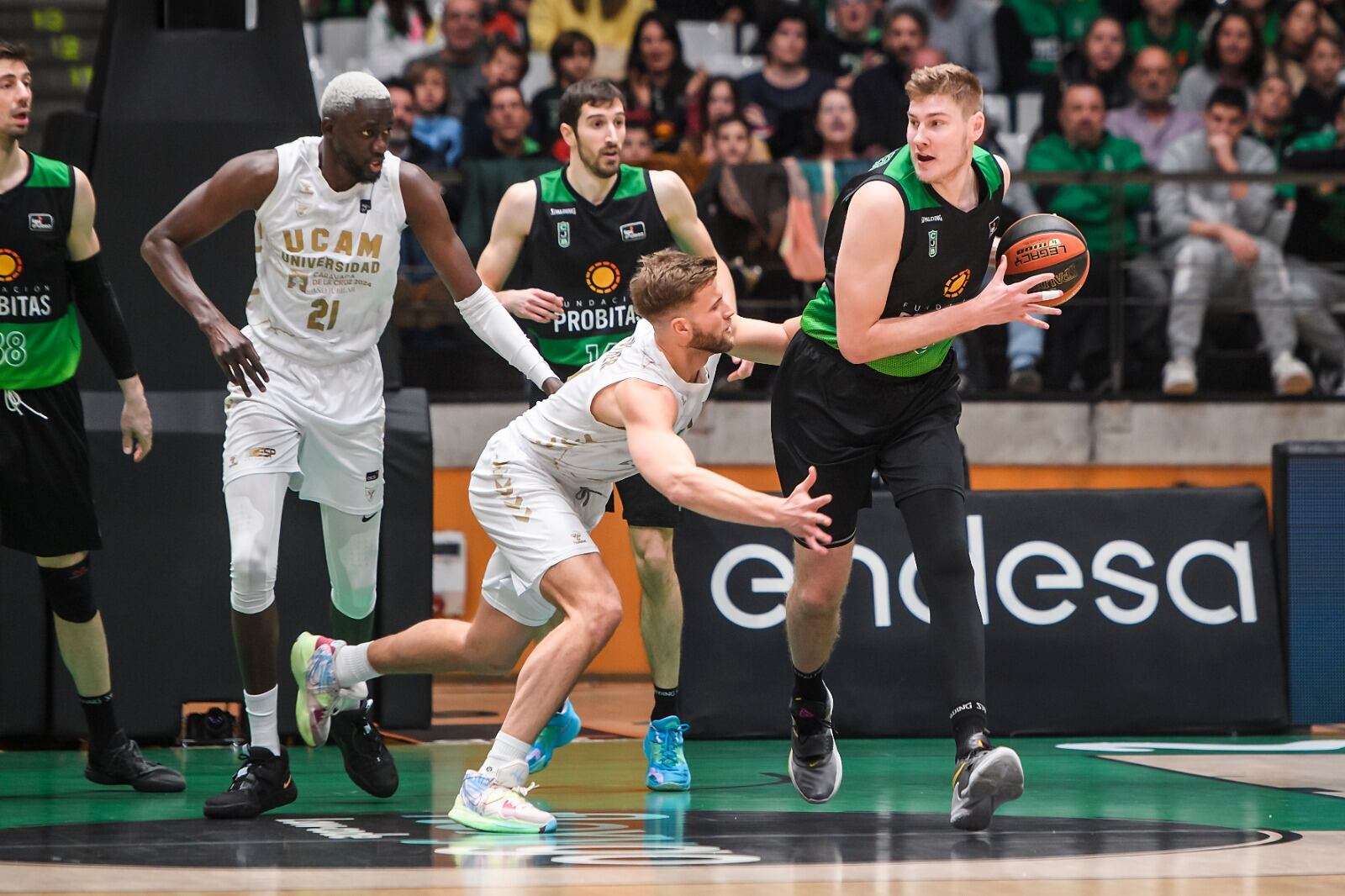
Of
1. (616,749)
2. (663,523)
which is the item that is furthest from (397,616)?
(663,523)

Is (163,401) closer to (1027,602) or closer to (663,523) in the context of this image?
(663,523)

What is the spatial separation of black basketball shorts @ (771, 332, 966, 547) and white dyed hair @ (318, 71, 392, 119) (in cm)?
164

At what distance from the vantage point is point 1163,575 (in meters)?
8.66

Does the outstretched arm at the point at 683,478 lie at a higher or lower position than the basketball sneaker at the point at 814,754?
higher

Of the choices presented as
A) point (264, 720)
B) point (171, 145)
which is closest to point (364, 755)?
point (264, 720)

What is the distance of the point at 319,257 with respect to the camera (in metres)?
6.13

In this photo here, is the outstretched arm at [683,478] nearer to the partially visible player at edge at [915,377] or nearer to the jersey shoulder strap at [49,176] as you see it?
the partially visible player at edge at [915,377]

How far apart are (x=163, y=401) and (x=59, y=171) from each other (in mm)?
1452

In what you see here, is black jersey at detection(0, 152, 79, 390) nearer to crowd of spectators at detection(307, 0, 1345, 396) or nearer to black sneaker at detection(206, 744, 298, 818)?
black sneaker at detection(206, 744, 298, 818)

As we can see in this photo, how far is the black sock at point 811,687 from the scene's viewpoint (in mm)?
6113

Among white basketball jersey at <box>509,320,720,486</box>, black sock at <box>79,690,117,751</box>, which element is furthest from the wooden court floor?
white basketball jersey at <box>509,320,720,486</box>

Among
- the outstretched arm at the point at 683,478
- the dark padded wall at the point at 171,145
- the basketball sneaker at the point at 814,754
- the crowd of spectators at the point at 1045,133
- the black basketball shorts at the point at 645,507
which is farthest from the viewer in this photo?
the crowd of spectators at the point at 1045,133

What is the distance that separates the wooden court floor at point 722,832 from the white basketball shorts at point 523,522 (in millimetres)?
722

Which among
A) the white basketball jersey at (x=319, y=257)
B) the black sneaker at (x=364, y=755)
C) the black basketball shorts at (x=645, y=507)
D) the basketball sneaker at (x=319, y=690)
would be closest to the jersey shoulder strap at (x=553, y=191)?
the black basketball shorts at (x=645, y=507)
